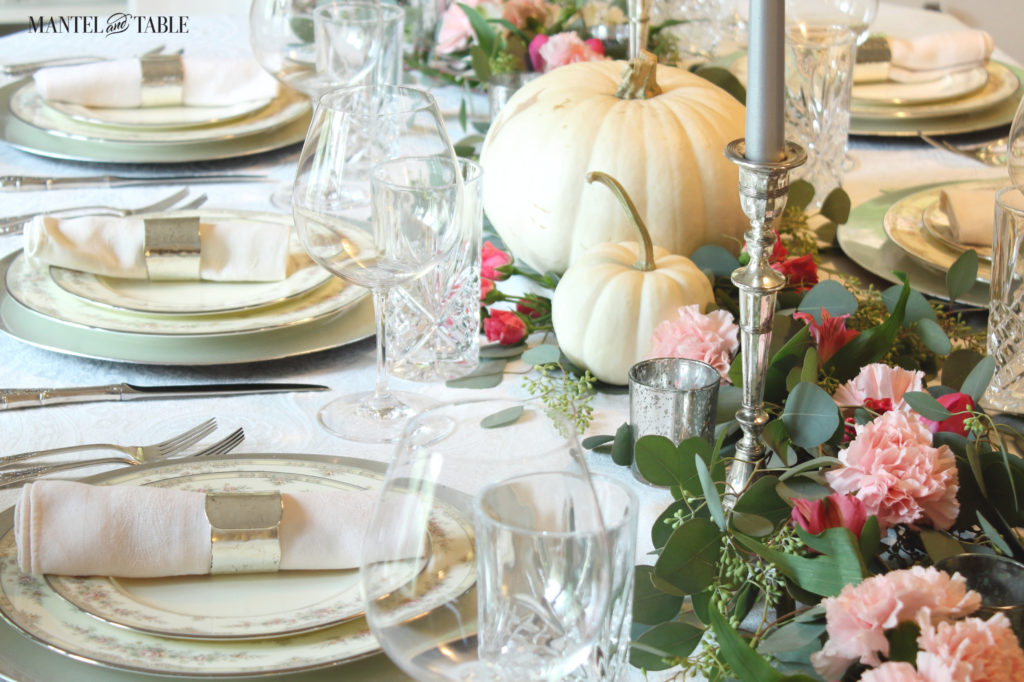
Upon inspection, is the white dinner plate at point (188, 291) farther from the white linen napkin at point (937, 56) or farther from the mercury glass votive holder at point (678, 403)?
the white linen napkin at point (937, 56)

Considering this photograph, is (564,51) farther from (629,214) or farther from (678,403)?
(678,403)

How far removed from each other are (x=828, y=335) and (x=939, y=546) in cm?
23

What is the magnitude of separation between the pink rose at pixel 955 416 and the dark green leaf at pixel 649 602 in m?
0.21

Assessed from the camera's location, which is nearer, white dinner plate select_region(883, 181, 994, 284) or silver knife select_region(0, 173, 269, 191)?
white dinner plate select_region(883, 181, 994, 284)

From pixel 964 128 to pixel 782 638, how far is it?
47.4 inches

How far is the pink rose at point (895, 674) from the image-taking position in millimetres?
430

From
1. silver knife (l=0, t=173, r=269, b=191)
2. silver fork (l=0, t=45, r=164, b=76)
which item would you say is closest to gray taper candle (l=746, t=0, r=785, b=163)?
silver knife (l=0, t=173, r=269, b=191)

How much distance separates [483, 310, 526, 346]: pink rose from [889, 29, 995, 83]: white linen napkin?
929 mm

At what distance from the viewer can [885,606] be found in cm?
45

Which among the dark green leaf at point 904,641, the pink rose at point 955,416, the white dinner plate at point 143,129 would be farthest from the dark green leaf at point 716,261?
the white dinner plate at point 143,129

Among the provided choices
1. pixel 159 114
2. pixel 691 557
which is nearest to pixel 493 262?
pixel 691 557

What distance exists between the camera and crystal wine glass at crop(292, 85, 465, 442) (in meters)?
0.83

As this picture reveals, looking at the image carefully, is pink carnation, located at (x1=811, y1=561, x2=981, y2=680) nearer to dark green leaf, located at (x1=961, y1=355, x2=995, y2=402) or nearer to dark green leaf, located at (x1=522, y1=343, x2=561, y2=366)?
dark green leaf, located at (x1=961, y1=355, x2=995, y2=402)

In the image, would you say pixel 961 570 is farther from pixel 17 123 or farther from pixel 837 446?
pixel 17 123
